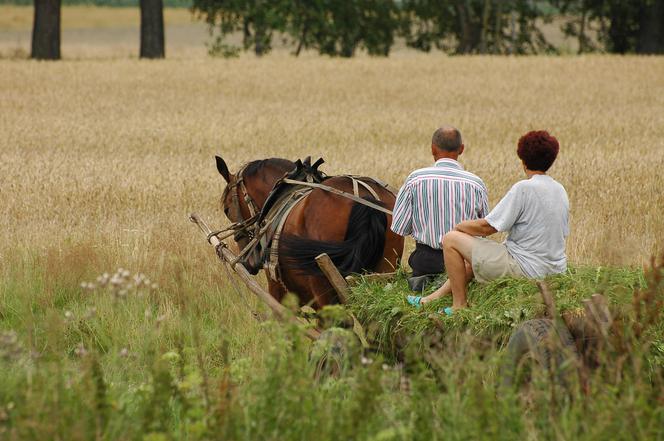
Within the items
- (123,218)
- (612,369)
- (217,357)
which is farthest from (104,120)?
(612,369)

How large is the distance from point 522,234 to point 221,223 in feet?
19.0

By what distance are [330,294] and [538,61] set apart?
27795 mm

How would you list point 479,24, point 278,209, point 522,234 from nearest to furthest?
point 522,234 → point 278,209 → point 479,24

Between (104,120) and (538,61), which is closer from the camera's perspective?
(104,120)

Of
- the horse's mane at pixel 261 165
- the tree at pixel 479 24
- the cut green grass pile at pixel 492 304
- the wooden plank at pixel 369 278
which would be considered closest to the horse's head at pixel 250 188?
the horse's mane at pixel 261 165

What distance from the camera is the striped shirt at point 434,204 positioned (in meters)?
6.31

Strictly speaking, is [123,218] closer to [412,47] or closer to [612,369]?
[612,369]

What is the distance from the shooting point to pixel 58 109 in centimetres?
2345

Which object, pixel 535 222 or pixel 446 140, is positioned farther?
pixel 446 140

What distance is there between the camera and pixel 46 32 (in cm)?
3762

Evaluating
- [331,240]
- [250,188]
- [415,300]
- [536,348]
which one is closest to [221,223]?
[250,188]

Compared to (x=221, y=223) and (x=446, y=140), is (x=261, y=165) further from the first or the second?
(x=221, y=223)

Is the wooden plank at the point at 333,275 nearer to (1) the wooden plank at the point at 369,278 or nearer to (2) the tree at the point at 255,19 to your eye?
(1) the wooden plank at the point at 369,278

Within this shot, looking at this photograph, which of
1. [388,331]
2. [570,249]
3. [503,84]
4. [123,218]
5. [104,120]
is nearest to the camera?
[388,331]
